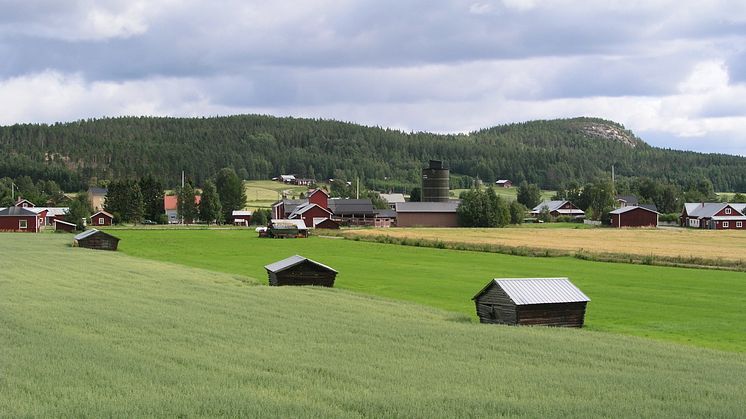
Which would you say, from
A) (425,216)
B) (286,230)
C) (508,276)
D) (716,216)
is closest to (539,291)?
(508,276)

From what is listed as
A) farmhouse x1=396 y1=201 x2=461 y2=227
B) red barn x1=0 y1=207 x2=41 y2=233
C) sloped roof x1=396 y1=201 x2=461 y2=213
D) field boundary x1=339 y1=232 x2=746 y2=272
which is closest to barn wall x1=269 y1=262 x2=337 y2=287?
field boundary x1=339 y1=232 x2=746 y2=272

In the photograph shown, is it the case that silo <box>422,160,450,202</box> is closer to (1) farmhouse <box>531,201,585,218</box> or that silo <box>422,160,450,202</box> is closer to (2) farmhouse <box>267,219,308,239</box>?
(1) farmhouse <box>531,201,585,218</box>

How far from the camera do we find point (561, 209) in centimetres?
19025

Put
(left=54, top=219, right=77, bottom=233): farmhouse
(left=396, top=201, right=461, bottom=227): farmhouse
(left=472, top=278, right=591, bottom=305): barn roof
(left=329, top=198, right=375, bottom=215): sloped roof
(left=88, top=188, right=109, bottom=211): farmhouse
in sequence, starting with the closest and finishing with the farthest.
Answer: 1. (left=472, top=278, right=591, bottom=305): barn roof
2. (left=54, top=219, right=77, bottom=233): farmhouse
3. (left=396, top=201, right=461, bottom=227): farmhouse
4. (left=329, top=198, right=375, bottom=215): sloped roof
5. (left=88, top=188, right=109, bottom=211): farmhouse

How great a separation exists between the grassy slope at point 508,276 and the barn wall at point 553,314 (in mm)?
922

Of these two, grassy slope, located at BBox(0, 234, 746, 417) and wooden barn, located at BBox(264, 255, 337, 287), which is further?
wooden barn, located at BBox(264, 255, 337, 287)

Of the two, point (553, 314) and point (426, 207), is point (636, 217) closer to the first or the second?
point (426, 207)

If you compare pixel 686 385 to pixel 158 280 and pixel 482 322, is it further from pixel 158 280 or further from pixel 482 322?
pixel 158 280

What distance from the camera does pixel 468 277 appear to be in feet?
181

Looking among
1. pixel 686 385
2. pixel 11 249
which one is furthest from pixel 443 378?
pixel 11 249

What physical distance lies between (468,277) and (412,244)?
34592 millimetres

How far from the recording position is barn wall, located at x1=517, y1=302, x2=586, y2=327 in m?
31.7

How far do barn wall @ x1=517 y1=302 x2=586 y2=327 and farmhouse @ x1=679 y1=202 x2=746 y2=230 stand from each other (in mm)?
113184

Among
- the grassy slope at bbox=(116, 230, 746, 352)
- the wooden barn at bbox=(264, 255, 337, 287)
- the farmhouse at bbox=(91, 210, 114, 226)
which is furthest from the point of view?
the farmhouse at bbox=(91, 210, 114, 226)
